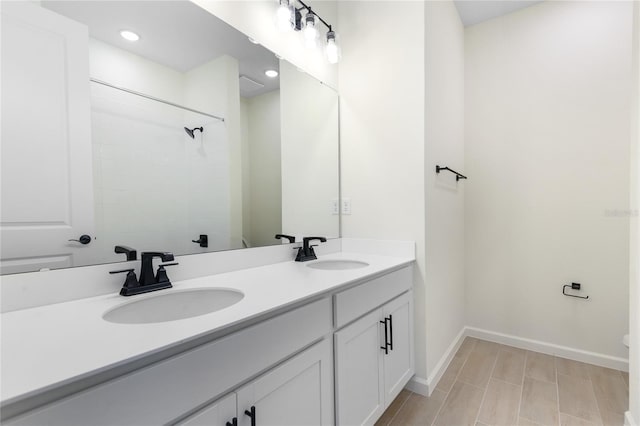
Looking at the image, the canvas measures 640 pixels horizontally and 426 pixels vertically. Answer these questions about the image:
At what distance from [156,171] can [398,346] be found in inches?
57.0

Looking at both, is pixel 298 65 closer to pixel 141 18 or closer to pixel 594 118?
pixel 141 18

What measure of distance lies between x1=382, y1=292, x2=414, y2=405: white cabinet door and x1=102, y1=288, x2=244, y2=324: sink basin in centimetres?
80

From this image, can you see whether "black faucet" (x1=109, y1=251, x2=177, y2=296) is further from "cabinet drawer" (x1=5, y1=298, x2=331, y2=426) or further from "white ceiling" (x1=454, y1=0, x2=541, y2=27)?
"white ceiling" (x1=454, y1=0, x2=541, y2=27)

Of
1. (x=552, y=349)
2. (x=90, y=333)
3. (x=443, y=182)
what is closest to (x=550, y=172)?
(x=443, y=182)

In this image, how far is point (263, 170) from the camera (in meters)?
1.65

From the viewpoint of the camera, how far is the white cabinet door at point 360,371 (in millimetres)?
1162

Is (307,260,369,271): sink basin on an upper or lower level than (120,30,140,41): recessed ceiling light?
lower

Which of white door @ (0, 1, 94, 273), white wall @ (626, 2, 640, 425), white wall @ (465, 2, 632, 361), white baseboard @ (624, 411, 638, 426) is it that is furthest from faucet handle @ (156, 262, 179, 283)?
white wall @ (465, 2, 632, 361)

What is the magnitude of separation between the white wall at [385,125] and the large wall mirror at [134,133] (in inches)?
21.1

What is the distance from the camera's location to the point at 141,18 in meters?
1.11

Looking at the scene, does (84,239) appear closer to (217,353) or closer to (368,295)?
(217,353)

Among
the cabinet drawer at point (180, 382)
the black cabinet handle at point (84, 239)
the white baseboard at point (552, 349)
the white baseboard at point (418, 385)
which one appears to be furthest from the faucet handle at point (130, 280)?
the white baseboard at point (552, 349)

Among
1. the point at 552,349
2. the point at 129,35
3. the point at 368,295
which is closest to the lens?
the point at 129,35

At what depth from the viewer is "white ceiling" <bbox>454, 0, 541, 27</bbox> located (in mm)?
2279
